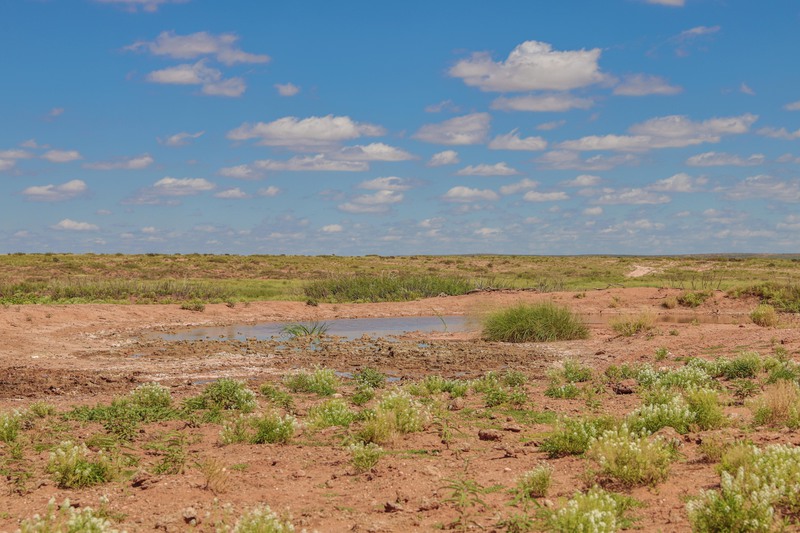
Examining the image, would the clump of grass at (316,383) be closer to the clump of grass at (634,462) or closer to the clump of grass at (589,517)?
the clump of grass at (634,462)

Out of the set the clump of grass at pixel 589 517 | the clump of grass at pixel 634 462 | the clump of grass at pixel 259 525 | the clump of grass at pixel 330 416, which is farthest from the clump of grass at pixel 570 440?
the clump of grass at pixel 259 525

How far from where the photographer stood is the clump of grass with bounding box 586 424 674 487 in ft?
23.7

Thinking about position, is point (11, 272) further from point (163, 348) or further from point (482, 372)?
point (482, 372)

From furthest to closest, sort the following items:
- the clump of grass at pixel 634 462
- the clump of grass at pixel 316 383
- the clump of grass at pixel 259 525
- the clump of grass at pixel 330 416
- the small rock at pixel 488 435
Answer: the clump of grass at pixel 316 383 → the clump of grass at pixel 330 416 → the small rock at pixel 488 435 → the clump of grass at pixel 634 462 → the clump of grass at pixel 259 525

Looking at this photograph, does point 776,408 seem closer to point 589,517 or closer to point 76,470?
point 589,517

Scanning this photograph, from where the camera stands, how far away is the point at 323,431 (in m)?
10.2

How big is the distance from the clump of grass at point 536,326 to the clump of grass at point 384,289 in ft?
46.5

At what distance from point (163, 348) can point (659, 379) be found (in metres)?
13.9

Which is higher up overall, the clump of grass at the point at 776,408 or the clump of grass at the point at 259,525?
the clump of grass at the point at 776,408

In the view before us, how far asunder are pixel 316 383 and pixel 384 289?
25.5 meters

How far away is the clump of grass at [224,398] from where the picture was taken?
11.8 m

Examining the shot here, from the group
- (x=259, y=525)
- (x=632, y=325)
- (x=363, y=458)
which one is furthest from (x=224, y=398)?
(x=632, y=325)

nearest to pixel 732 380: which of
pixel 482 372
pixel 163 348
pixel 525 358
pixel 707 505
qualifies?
pixel 482 372

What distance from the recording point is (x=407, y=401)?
1051 cm
